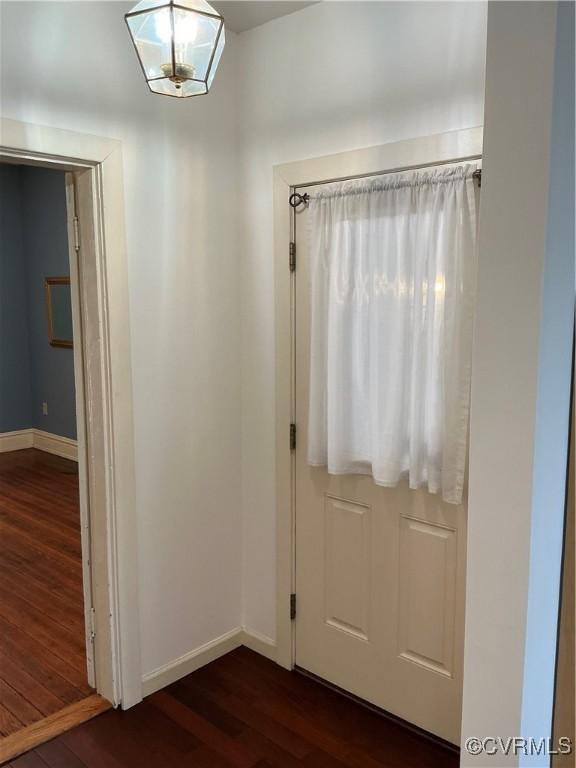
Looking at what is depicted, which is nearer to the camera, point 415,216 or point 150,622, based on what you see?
point 415,216

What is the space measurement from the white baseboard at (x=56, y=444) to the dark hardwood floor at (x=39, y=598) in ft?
1.32

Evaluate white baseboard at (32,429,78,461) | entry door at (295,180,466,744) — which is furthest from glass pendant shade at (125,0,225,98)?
white baseboard at (32,429,78,461)

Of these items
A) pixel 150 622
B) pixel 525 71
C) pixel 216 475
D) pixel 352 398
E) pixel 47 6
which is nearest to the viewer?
pixel 525 71

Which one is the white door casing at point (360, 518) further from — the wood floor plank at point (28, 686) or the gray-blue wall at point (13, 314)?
the gray-blue wall at point (13, 314)

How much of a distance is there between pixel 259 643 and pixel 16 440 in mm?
4320

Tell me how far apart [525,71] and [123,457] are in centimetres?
195

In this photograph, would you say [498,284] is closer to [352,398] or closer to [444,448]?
[444,448]

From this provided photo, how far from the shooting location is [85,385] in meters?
2.52

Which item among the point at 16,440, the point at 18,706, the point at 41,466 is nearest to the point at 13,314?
the point at 16,440

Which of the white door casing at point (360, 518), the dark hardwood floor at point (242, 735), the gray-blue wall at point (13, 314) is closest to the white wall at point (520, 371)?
the white door casing at point (360, 518)

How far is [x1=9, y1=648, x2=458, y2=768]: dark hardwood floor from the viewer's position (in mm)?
2301

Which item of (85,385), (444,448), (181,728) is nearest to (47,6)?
(85,385)

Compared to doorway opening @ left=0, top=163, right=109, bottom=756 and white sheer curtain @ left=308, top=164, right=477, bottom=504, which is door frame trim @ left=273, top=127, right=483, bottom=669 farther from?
doorway opening @ left=0, top=163, right=109, bottom=756

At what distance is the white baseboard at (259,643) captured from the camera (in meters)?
2.93
